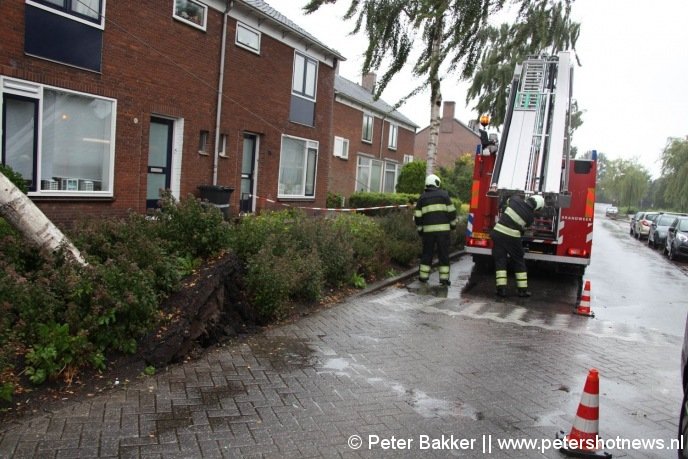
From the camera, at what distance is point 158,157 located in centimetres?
1246

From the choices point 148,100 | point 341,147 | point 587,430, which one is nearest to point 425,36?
point 148,100

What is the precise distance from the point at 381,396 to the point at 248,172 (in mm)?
11926

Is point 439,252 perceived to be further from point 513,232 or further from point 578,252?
point 578,252

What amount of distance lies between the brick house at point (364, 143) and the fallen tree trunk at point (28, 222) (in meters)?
21.0

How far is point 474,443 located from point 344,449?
932mm

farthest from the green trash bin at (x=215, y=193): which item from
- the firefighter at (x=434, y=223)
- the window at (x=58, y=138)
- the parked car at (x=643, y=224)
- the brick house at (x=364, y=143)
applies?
the parked car at (x=643, y=224)

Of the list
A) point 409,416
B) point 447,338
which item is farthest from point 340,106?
point 409,416

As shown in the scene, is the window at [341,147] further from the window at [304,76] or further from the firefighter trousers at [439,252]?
the firefighter trousers at [439,252]

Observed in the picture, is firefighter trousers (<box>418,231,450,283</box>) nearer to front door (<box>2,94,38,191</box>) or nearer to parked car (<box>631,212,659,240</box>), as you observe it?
front door (<box>2,94,38,191</box>)

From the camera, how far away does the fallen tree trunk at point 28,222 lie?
17.9 ft

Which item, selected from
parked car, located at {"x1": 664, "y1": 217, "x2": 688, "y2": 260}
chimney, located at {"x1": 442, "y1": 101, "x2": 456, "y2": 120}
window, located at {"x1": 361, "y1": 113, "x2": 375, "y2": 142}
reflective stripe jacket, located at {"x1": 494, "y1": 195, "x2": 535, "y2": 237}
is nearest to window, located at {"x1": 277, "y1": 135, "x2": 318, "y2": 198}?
reflective stripe jacket, located at {"x1": 494, "y1": 195, "x2": 535, "y2": 237}

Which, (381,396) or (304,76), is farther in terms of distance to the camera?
(304,76)

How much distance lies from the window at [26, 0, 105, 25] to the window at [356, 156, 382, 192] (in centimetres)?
2074

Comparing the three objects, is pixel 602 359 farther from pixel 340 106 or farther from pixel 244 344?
pixel 340 106
